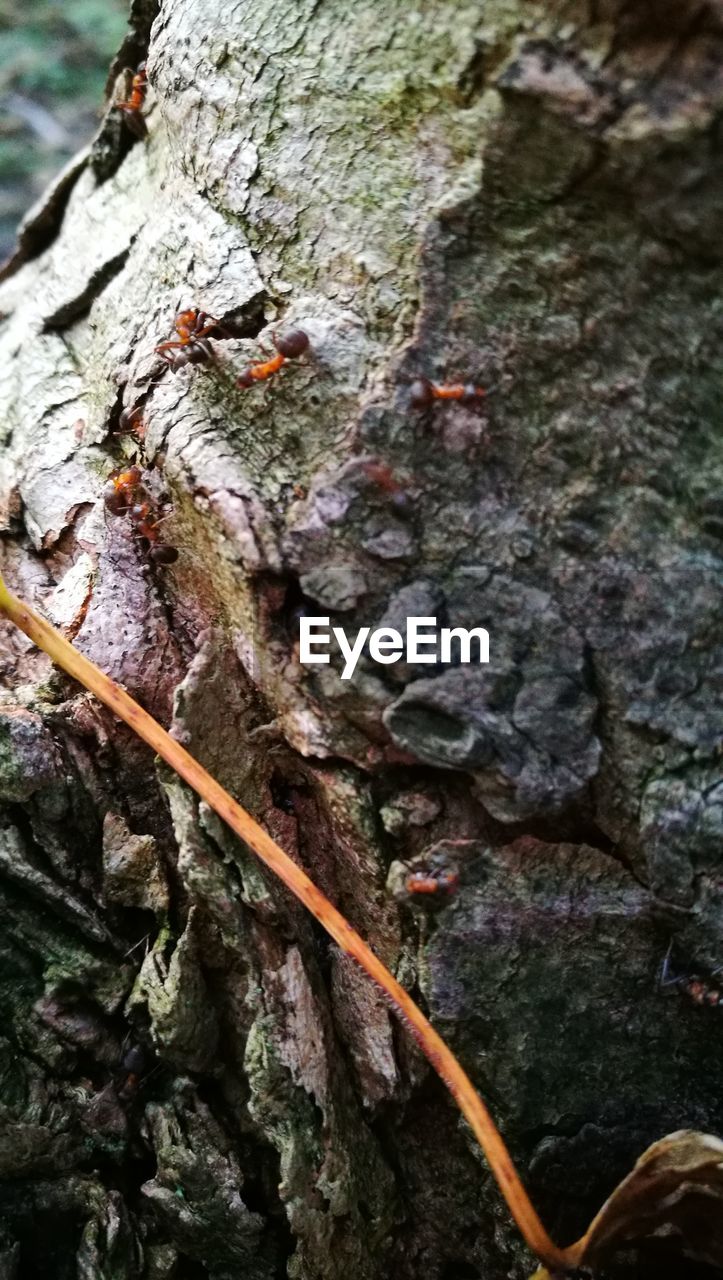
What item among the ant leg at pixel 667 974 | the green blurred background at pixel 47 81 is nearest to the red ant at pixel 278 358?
the ant leg at pixel 667 974

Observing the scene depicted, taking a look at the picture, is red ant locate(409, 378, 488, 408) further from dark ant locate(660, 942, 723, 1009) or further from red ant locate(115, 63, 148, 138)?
red ant locate(115, 63, 148, 138)

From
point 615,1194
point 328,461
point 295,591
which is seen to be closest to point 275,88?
point 328,461

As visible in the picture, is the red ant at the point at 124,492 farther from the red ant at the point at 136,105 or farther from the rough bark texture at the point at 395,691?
the red ant at the point at 136,105

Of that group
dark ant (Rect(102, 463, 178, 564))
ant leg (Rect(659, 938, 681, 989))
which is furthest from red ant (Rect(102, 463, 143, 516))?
ant leg (Rect(659, 938, 681, 989))

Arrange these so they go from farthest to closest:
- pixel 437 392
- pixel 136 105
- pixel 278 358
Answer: pixel 136 105
pixel 278 358
pixel 437 392

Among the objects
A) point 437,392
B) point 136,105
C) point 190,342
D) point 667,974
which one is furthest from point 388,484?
point 136,105

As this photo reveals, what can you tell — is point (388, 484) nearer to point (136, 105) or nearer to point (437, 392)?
point (437, 392)
